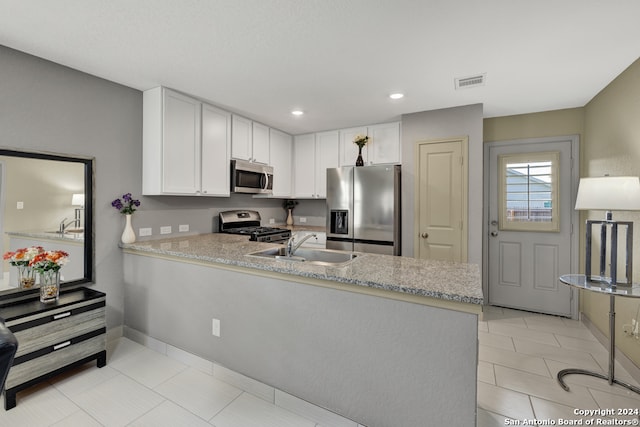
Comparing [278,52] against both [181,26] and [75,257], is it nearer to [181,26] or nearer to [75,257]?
[181,26]

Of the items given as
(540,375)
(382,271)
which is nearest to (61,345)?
(382,271)

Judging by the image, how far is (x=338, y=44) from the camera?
204 centimetres

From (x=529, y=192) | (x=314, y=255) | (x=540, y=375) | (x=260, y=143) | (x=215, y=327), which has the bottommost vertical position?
(x=540, y=375)

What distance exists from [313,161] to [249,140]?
3.41 feet

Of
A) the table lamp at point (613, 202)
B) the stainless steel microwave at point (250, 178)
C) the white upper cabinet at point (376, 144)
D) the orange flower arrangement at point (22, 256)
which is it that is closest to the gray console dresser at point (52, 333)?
the orange flower arrangement at point (22, 256)

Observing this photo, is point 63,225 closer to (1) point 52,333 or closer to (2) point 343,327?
(1) point 52,333

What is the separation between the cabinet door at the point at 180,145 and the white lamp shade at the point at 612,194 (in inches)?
134

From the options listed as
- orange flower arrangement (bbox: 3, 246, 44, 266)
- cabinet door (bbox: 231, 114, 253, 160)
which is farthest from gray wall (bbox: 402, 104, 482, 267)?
orange flower arrangement (bbox: 3, 246, 44, 266)

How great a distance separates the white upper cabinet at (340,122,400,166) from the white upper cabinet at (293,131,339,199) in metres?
0.19

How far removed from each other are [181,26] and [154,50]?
0.43 metres

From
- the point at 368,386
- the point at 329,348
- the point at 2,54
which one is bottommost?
the point at 368,386

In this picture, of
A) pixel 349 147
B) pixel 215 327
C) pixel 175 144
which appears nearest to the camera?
pixel 215 327

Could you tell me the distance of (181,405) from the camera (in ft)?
6.36

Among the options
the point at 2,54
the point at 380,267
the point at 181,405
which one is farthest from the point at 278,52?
the point at 181,405
